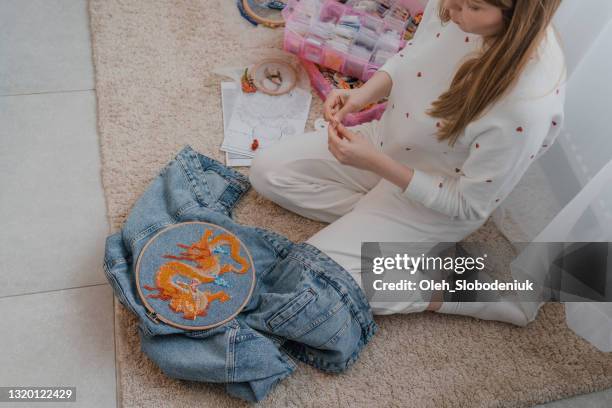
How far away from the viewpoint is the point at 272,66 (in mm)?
1524

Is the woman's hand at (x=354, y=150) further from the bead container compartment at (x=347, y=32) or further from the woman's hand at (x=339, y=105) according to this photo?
the bead container compartment at (x=347, y=32)

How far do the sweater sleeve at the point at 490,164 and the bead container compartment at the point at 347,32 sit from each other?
545mm

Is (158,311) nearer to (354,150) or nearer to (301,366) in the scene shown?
(301,366)

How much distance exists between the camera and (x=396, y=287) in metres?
1.10

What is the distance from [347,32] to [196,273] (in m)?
Result: 0.77

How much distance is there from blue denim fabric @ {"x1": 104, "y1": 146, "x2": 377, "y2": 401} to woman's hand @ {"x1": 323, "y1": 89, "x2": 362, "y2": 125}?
26 cm

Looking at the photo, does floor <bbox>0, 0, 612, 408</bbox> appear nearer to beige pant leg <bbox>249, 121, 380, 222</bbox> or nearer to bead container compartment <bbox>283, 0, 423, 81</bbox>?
beige pant leg <bbox>249, 121, 380, 222</bbox>

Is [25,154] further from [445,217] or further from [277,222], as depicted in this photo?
[445,217]

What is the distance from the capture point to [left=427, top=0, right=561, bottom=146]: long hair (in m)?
0.72

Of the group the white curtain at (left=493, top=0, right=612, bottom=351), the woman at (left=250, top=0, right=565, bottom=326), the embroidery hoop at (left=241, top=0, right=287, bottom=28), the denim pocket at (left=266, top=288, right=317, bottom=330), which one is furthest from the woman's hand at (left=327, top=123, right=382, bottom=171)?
the embroidery hoop at (left=241, top=0, right=287, bottom=28)

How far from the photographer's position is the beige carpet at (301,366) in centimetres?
108

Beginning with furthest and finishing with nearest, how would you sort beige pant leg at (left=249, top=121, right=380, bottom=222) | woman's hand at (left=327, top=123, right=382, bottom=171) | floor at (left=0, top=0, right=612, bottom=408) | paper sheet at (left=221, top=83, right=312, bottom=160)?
1. paper sheet at (left=221, top=83, right=312, bottom=160)
2. beige pant leg at (left=249, top=121, right=380, bottom=222)
3. floor at (left=0, top=0, right=612, bottom=408)
4. woman's hand at (left=327, top=123, right=382, bottom=171)

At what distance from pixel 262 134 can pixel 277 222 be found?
0.83 ft

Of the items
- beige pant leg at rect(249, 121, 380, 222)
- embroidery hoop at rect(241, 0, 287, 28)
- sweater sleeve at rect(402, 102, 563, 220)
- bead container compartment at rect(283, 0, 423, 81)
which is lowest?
beige pant leg at rect(249, 121, 380, 222)
